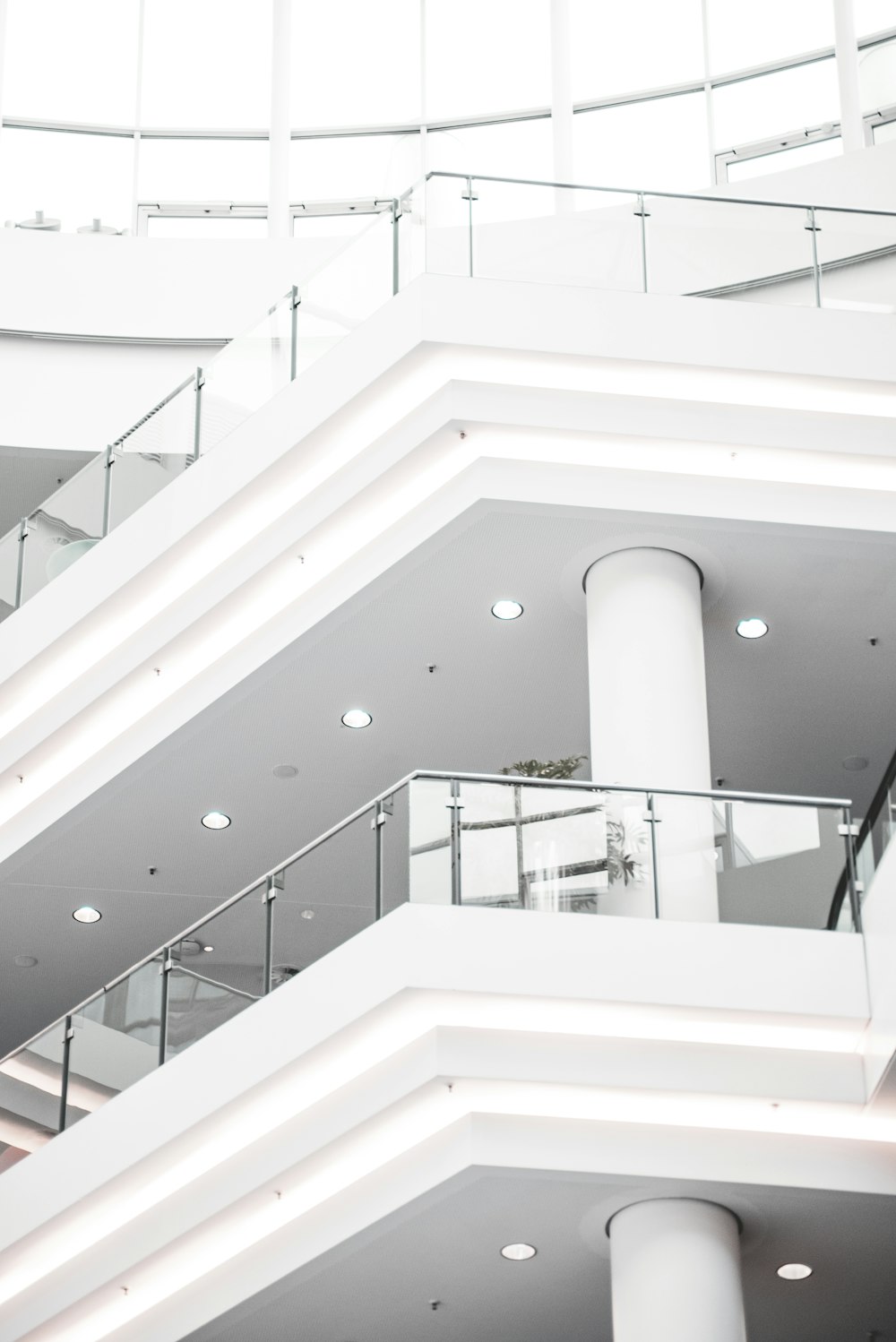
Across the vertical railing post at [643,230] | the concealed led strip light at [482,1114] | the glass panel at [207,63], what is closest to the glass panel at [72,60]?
the glass panel at [207,63]

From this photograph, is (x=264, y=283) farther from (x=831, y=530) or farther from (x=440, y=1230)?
(x=440, y=1230)

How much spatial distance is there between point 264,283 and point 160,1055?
9848 millimetres

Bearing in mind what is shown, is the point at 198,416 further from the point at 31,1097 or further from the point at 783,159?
the point at 783,159

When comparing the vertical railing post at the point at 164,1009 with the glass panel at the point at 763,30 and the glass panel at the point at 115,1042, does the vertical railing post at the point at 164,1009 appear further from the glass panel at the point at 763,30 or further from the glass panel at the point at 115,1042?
the glass panel at the point at 763,30

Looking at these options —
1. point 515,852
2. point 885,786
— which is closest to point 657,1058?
point 515,852

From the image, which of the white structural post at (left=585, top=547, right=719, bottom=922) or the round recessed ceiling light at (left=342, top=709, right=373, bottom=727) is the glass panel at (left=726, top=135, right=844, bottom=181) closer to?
the round recessed ceiling light at (left=342, top=709, right=373, bottom=727)

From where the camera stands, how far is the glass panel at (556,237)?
12.0m

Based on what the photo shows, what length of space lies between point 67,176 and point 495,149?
15.7 ft

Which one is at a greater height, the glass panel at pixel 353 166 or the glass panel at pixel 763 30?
the glass panel at pixel 763 30

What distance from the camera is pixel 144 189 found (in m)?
20.8

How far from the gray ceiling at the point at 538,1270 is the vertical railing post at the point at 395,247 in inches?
230

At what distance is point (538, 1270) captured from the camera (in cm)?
1097

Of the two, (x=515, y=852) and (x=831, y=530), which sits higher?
(x=831, y=530)

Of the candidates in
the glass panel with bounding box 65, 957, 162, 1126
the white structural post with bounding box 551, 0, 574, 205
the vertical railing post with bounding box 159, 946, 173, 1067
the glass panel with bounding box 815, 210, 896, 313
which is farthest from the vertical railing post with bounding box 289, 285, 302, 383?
the white structural post with bounding box 551, 0, 574, 205
